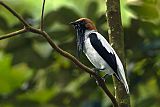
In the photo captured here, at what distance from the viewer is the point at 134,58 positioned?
2.69 metres

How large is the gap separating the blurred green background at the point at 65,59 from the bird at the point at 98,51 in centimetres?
62

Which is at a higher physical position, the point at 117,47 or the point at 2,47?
the point at 117,47

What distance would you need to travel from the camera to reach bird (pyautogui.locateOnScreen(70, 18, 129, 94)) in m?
1.75

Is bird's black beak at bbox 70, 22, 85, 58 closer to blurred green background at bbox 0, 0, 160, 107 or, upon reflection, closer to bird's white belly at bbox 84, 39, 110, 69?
bird's white belly at bbox 84, 39, 110, 69

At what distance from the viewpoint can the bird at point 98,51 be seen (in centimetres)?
175

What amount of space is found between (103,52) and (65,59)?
1191mm

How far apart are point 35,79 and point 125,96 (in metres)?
1.37

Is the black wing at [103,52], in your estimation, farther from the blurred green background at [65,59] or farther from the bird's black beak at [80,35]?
the blurred green background at [65,59]

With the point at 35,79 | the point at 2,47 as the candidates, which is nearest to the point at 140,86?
the point at 35,79

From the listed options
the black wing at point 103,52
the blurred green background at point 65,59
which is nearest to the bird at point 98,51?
the black wing at point 103,52

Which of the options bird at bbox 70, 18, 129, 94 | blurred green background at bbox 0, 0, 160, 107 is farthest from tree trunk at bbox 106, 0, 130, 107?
blurred green background at bbox 0, 0, 160, 107

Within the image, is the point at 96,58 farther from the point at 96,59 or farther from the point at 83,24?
the point at 83,24

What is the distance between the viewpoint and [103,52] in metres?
1.82

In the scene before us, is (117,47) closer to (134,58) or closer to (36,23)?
(134,58)
